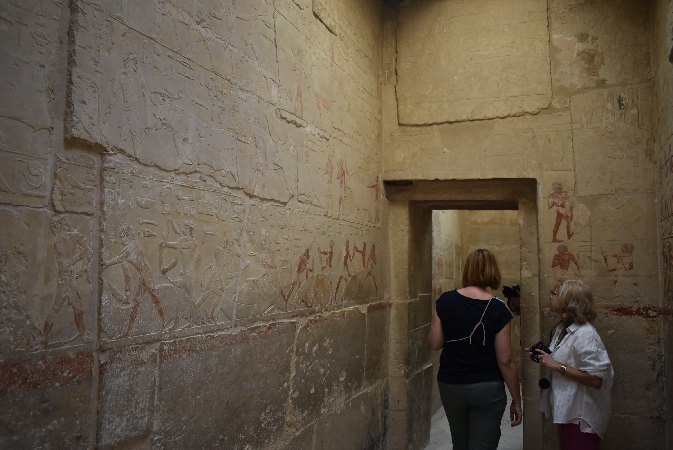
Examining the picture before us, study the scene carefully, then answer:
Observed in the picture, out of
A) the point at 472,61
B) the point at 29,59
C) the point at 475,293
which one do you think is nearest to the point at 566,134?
the point at 472,61

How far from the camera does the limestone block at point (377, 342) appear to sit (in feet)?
13.4

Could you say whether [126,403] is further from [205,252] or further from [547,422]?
[547,422]

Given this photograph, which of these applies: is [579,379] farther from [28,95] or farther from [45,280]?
[28,95]

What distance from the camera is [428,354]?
520cm

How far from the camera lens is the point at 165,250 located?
203cm

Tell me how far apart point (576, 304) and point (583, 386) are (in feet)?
1.46

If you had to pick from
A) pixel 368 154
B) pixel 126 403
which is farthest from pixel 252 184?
pixel 368 154

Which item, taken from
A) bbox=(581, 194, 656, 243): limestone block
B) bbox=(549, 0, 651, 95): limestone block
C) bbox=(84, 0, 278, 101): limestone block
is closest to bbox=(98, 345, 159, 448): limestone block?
bbox=(84, 0, 278, 101): limestone block

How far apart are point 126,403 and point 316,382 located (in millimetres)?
1543

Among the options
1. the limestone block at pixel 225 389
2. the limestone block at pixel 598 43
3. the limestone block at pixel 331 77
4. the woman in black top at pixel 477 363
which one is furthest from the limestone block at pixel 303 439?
the limestone block at pixel 598 43

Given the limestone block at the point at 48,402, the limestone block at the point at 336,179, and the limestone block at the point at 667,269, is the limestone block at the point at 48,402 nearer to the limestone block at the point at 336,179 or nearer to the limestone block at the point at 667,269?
the limestone block at the point at 336,179

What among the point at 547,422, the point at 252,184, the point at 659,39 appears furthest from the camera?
the point at 547,422

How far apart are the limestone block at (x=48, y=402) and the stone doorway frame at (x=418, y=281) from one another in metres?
3.07

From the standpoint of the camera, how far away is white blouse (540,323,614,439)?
288 cm
